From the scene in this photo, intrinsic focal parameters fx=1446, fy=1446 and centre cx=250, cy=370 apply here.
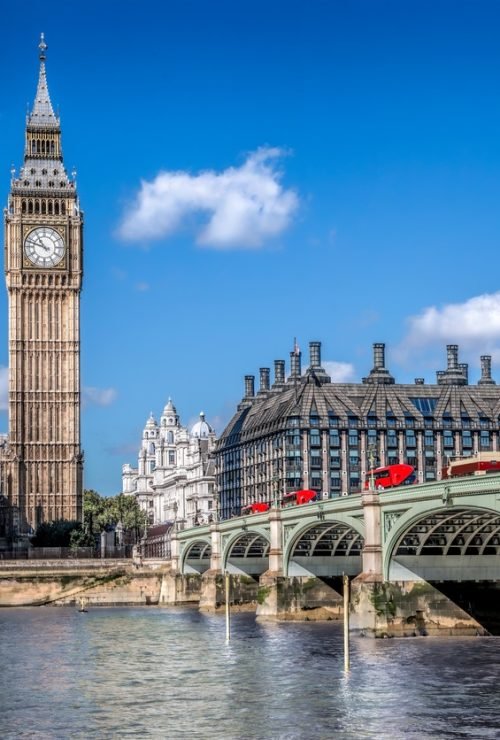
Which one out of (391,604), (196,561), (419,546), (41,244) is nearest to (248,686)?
(391,604)

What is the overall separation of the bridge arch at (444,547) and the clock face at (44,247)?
356 ft

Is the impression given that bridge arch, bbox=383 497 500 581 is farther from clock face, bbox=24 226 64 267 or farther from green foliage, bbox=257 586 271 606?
clock face, bbox=24 226 64 267

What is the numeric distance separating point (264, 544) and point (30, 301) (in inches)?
2602

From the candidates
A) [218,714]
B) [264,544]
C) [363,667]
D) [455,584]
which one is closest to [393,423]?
[264,544]

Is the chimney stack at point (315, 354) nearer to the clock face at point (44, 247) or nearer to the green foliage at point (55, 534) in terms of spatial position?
the clock face at point (44, 247)

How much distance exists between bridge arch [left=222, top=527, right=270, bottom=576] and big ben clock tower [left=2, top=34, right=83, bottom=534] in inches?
2079

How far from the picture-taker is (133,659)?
256 feet

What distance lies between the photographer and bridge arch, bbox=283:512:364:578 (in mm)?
104312

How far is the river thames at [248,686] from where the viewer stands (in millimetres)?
52250

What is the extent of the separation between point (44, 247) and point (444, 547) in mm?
111457

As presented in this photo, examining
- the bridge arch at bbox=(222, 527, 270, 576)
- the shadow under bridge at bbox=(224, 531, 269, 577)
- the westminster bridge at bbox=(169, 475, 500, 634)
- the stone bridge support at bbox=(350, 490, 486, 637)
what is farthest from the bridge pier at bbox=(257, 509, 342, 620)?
the stone bridge support at bbox=(350, 490, 486, 637)

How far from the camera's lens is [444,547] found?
279 ft

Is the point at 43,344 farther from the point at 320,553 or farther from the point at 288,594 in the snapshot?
the point at 288,594

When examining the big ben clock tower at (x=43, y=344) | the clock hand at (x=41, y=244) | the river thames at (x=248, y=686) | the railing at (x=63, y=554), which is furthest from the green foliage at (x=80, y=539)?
the river thames at (x=248, y=686)
